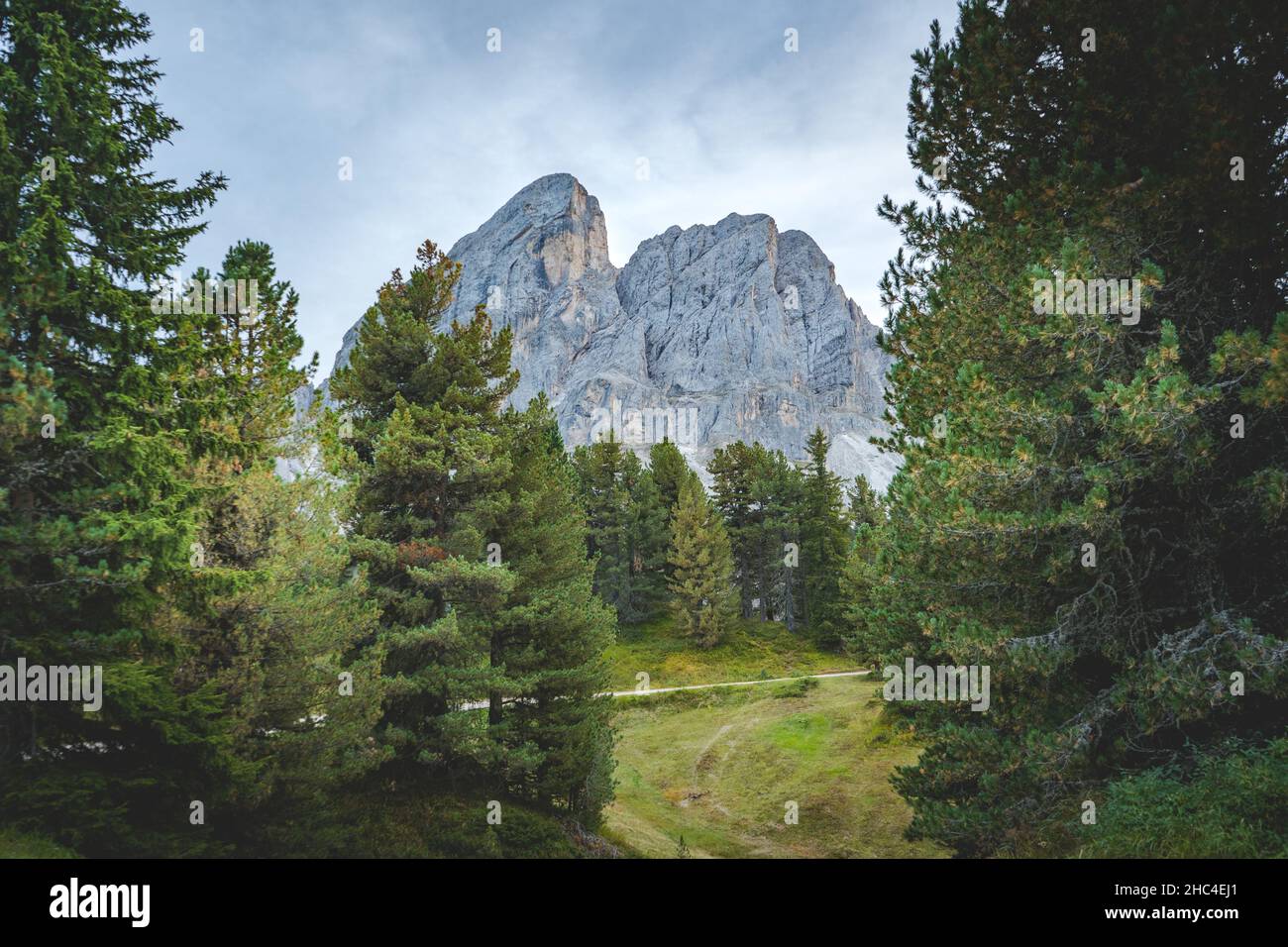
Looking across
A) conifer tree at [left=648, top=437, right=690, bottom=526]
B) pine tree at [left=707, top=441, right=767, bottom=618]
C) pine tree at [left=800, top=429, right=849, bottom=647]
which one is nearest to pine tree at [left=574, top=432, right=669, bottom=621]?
conifer tree at [left=648, top=437, right=690, bottom=526]

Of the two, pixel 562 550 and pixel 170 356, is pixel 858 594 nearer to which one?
pixel 562 550

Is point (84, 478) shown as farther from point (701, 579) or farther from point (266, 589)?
point (701, 579)

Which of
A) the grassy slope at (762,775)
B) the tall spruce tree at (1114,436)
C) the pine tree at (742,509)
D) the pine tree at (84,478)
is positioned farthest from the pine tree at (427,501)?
the pine tree at (742,509)

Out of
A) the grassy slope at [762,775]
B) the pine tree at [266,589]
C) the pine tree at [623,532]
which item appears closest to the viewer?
the pine tree at [266,589]

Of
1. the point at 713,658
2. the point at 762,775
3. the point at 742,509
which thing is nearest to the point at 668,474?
the point at 742,509

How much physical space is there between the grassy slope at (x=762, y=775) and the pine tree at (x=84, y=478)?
37.3 ft

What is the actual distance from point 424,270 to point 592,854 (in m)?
14.8

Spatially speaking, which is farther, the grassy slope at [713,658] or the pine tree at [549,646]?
the grassy slope at [713,658]

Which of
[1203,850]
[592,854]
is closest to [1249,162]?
[1203,850]

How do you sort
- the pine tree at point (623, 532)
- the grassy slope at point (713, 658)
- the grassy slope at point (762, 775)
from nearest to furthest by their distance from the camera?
1. the grassy slope at point (762, 775)
2. the grassy slope at point (713, 658)
3. the pine tree at point (623, 532)

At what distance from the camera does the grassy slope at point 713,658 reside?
39188mm

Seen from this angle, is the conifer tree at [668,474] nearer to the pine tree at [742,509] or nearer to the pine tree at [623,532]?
the pine tree at [623,532]

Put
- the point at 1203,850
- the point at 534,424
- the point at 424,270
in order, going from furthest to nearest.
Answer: the point at 534,424 < the point at 424,270 < the point at 1203,850

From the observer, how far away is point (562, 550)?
17.7 m
